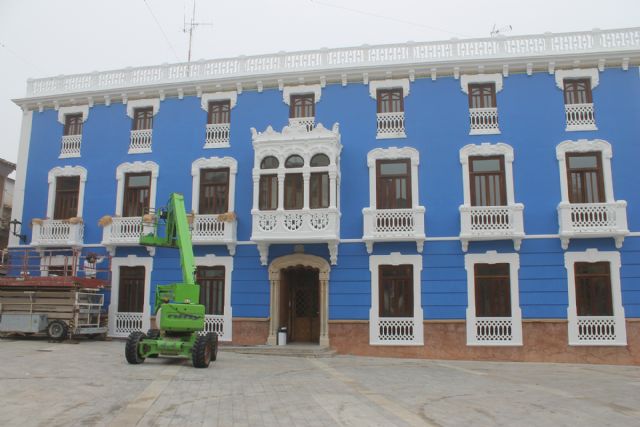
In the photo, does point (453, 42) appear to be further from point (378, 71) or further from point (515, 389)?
point (515, 389)

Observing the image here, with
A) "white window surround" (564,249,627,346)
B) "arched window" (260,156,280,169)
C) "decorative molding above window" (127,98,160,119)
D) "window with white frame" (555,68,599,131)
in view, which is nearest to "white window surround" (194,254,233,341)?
"arched window" (260,156,280,169)

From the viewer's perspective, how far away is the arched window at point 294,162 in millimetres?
19656

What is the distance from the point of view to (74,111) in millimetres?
22750

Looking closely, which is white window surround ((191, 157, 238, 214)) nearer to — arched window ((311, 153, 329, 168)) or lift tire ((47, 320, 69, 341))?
arched window ((311, 153, 329, 168))

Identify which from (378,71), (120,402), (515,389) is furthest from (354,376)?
(378,71)

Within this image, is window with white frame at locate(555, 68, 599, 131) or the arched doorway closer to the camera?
window with white frame at locate(555, 68, 599, 131)

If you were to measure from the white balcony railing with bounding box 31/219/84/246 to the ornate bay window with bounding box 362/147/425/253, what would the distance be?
1108 centimetres

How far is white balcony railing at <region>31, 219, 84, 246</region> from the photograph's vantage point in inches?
836

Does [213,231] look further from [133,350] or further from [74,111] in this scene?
[74,111]

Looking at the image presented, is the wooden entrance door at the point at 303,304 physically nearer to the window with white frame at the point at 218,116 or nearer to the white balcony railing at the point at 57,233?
the window with white frame at the point at 218,116

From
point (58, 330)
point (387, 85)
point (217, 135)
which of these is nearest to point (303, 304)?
point (217, 135)

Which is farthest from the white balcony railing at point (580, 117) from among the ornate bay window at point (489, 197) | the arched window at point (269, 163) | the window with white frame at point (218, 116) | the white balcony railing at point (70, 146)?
the white balcony railing at point (70, 146)

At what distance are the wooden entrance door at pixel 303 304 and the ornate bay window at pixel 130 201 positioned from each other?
18.0ft

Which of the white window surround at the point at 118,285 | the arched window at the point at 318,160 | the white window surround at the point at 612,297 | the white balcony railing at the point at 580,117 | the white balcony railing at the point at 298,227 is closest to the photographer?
the white window surround at the point at 612,297
